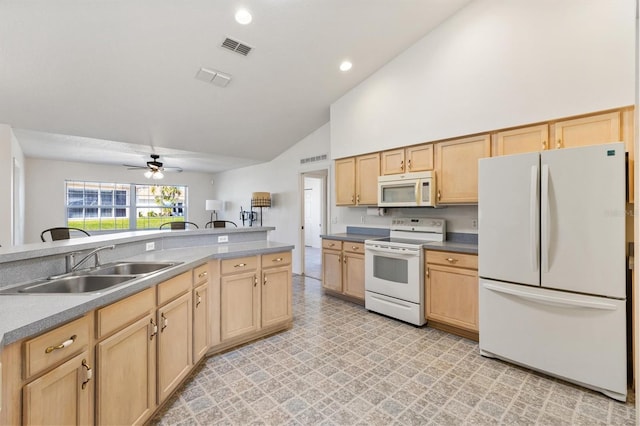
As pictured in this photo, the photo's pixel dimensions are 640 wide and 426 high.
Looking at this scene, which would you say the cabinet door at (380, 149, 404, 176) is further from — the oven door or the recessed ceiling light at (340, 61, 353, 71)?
the recessed ceiling light at (340, 61, 353, 71)

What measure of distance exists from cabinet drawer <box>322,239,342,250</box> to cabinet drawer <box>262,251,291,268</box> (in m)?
1.27

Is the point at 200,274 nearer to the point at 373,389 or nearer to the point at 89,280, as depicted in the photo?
the point at 89,280

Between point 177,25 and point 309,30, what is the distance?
132 centimetres

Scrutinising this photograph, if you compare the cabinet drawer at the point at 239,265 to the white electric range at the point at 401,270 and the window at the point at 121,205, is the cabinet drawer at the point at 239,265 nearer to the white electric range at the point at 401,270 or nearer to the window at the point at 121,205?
the white electric range at the point at 401,270

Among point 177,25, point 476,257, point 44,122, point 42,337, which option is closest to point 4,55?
point 44,122

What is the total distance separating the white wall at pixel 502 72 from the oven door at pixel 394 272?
1437mm

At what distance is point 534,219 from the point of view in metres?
2.34

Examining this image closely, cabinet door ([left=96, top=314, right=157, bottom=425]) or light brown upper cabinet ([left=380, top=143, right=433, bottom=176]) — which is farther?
light brown upper cabinet ([left=380, top=143, right=433, bottom=176])

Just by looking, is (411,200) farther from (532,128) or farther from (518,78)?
(518,78)

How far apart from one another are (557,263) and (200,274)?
2894mm

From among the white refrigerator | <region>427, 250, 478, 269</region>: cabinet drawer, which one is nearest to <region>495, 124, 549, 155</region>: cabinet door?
the white refrigerator

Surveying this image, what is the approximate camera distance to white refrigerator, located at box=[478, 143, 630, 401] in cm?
205

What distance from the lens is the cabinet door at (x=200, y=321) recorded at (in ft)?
7.67

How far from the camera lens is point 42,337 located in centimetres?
111
